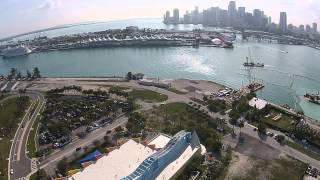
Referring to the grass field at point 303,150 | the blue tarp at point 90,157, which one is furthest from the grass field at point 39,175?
the grass field at point 303,150

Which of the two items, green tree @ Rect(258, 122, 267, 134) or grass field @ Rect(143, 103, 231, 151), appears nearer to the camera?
grass field @ Rect(143, 103, 231, 151)

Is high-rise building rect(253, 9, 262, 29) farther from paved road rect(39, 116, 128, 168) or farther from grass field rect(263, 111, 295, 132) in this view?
paved road rect(39, 116, 128, 168)

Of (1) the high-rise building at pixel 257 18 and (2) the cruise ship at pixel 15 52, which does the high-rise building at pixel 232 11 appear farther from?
(2) the cruise ship at pixel 15 52

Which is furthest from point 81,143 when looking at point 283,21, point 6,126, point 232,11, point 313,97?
point 232,11

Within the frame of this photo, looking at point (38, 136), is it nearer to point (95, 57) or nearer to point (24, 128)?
point (24, 128)

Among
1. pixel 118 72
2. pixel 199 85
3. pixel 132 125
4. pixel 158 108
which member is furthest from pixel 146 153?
pixel 118 72

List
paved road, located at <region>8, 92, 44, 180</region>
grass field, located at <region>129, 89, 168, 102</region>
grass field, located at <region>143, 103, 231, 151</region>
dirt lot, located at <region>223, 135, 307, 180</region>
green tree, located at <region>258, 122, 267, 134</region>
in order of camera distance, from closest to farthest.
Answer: dirt lot, located at <region>223, 135, 307, 180</region>
paved road, located at <region>8, 92, 44, 180</region>
grass field, located at <region>143, 103, 231, 151</region>
green tree, located at <region>258, 122, 267, 134</region>
grass field, located at <region>129, 89, 168, 102</region>

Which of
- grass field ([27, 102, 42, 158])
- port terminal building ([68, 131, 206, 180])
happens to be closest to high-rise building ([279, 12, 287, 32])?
grass field ([27, 102, 42, 158])

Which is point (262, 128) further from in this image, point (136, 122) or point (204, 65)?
point (204, 65)

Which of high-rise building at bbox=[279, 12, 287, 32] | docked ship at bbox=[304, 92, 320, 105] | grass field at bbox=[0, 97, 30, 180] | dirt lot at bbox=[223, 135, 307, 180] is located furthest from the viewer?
high-rise building at bbox=[279, 12, 287, 32]
